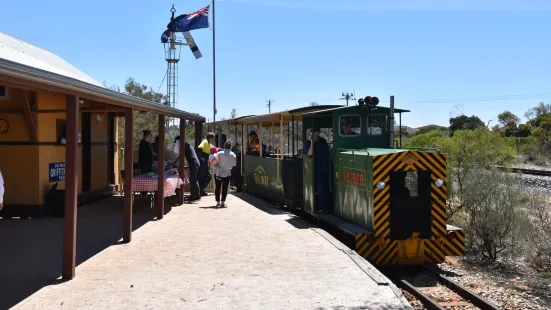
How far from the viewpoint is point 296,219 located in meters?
11.0

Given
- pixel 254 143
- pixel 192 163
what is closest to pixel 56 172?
pixel 192 163

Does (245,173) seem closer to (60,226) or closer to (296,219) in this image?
(296,219)

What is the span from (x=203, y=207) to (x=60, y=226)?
3919 millimetres

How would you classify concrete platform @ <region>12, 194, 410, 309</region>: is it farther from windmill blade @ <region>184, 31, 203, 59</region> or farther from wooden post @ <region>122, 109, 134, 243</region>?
windmill blade @ <region>184, 31, 203, 59</region>

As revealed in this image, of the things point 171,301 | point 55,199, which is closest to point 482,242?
point 171,301

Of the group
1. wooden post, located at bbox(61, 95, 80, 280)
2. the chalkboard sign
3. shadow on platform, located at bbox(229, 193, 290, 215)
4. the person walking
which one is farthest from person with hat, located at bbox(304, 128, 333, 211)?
the chalkboard sign

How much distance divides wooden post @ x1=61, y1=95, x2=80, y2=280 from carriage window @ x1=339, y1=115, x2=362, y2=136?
16.9ft

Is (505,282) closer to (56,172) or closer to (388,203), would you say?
(388,203)

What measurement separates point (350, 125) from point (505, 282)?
12.5 ft

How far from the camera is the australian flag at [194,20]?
2169 cm

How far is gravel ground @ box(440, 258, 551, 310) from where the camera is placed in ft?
23.9

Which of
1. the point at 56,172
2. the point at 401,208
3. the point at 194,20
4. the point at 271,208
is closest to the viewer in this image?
the point at 401,208

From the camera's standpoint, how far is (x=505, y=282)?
8.53 meters

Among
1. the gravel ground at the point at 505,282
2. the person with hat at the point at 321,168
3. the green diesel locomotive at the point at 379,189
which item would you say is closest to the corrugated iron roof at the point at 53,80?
the person with hat at the point at 321,168
